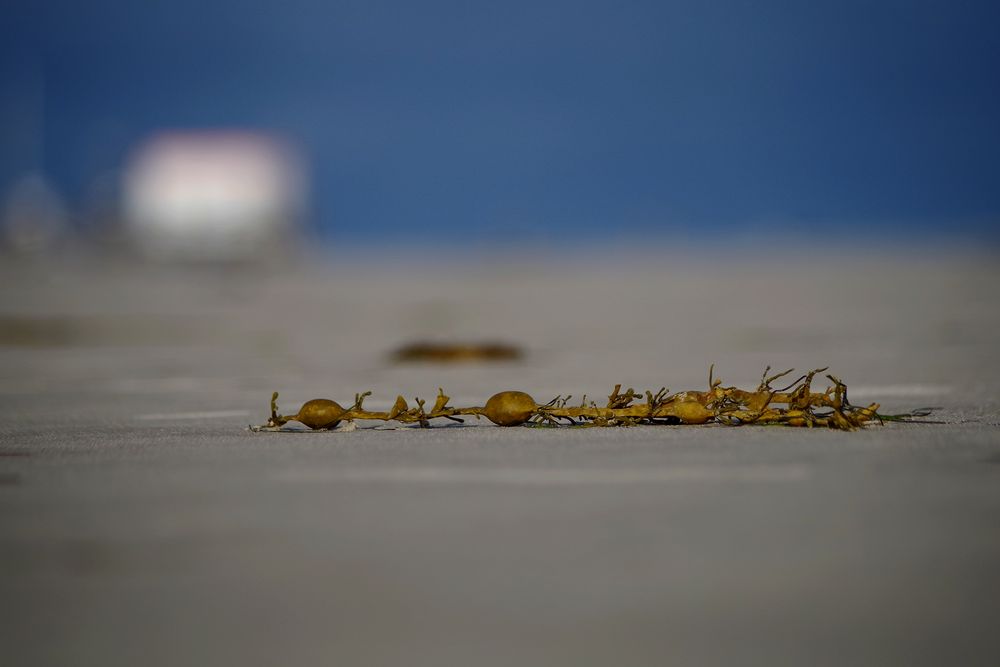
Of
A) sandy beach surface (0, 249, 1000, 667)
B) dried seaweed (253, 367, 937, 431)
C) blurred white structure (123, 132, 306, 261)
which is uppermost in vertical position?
blurred white structure (123, 132, 306, 261)

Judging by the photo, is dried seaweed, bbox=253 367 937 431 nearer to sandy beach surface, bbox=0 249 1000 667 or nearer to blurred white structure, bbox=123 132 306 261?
sandy beach surface, bbox=0 249 1000 667

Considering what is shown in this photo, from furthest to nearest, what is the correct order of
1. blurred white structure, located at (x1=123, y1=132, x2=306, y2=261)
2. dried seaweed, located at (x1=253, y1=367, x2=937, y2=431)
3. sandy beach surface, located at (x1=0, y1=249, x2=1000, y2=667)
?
blurred white structure, located at (x1=123, y1=132, x2=306, y2=261) < dried seaweed, located at (x1=253, y1=367, x2=937, y2=431) < sandy beach surface, located at (x1=0, y1=249, x2=1000, y2=667)

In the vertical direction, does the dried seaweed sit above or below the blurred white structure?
below

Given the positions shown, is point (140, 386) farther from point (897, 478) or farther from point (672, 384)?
point (897, 478)

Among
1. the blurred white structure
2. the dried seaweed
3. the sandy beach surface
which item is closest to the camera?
the sandy beach surface

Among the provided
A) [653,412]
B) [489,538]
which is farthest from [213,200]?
[489,538]

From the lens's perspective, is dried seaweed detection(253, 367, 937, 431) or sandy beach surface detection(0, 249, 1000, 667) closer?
sandy beach surface detection(0, 249, 1000, 667)

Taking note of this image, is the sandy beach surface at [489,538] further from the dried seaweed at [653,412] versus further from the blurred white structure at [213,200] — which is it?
the blurred white structure at [213,200]

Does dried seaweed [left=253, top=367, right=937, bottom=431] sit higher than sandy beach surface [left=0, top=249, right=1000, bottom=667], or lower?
higher

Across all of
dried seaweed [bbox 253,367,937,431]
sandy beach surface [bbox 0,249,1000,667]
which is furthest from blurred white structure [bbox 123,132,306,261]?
dried seaweed [bbox 253,367,937,431]
